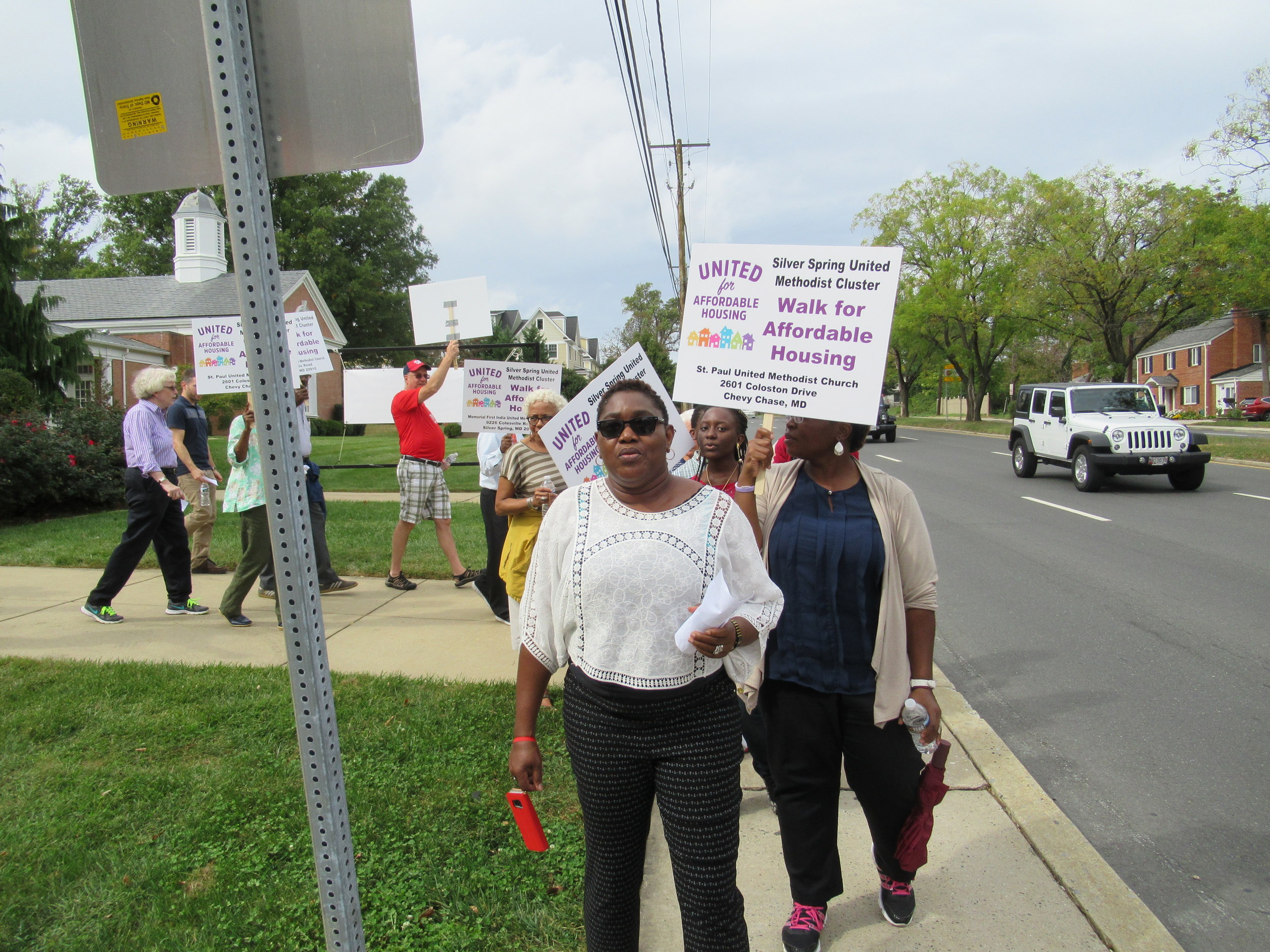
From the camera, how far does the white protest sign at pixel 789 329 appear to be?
301 cm

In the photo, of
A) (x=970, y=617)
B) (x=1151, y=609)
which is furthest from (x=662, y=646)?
(x=1151, y=609)

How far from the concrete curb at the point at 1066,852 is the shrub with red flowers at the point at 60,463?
11165 millimetres

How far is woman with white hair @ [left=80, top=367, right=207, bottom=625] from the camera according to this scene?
20.9ft

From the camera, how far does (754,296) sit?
3.35 meters

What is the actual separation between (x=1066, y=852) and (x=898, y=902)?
850mm

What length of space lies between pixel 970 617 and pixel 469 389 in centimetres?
444

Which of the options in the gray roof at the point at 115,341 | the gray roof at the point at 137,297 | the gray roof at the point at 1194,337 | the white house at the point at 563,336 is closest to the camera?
the gray roof at the point at 115,341

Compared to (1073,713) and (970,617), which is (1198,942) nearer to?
(1073,713)

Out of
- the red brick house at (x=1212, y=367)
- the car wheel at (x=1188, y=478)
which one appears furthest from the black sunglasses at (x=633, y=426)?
the red brick house at (x=1212, y=367)

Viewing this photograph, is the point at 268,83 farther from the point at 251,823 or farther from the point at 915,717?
the point at 251,823

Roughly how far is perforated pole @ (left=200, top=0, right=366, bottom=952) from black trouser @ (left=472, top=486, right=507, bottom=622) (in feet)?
13.3

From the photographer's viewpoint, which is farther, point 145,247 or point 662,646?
point 145,247

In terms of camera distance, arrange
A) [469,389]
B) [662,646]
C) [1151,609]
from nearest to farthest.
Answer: [662,646] < [469,389] < [1151,609]

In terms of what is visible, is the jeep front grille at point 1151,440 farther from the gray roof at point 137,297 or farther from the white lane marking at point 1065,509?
the gray roof at point 137,297
